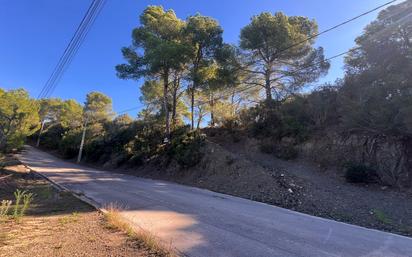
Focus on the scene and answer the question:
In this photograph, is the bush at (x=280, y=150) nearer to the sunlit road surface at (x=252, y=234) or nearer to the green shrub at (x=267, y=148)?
the green shrub at (x=267, y=148)

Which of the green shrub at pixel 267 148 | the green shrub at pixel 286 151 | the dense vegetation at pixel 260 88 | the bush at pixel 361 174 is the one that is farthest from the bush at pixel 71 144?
the bush at pixel 361 174

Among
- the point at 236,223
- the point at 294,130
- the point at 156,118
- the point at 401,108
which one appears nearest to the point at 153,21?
the point at 156,118

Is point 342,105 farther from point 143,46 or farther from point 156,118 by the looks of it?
point 156,118

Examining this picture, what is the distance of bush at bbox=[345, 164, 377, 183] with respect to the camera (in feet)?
40.4

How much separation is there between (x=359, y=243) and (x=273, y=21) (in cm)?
1907

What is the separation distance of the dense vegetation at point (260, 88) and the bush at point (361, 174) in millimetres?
48

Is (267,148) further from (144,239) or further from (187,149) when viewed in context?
(144,239)

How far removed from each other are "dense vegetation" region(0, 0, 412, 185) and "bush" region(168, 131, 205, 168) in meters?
0.07

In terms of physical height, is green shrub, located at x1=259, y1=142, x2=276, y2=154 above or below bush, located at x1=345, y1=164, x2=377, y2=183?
above

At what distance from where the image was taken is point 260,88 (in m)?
24.7

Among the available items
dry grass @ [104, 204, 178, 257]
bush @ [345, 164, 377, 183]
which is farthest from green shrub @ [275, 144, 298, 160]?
dry grass @ [104, 204, 178, 257]

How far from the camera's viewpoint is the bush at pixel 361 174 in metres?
12.3

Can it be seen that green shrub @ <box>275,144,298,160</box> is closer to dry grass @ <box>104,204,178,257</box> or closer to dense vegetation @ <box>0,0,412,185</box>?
dense vegetation @ <box>0,0,412,185</box>

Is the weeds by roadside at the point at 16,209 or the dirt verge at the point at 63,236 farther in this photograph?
the weeds by roadside at the point at 16,209
